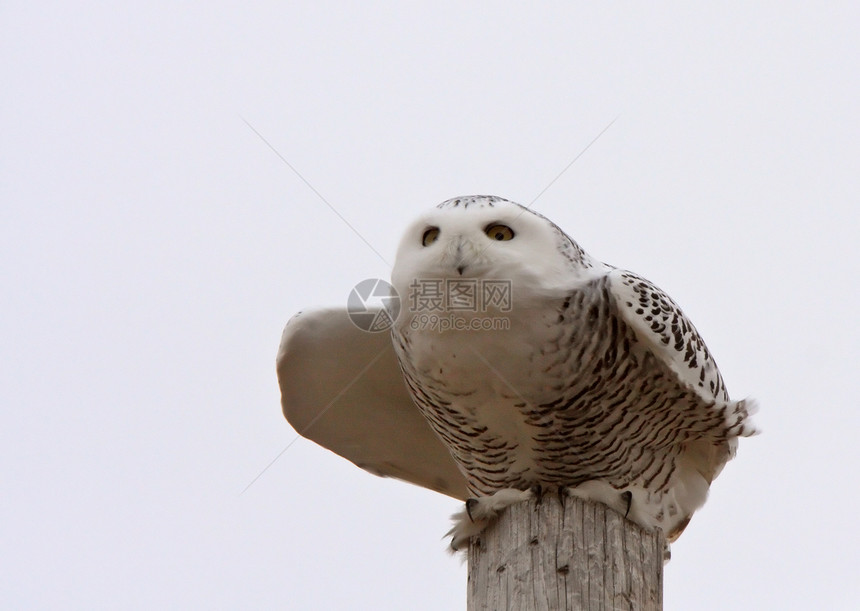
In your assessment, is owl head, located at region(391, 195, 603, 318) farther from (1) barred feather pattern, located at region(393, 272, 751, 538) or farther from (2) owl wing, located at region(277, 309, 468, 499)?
(2) owl wing, located at region(277, 309, 468, 499)

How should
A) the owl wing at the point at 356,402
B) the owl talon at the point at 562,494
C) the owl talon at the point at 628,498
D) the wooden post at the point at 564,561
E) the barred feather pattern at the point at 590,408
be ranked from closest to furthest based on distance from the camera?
1. the wooden post at the point at 564,561
2. the owl talon at the point at 562,494
3. the owl talon at the point at 628,498
4. the barred feather pattern at the point at 590,408
5. the owl wing at the point at 356,402

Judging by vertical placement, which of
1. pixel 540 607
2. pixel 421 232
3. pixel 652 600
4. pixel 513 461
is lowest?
pixel 540 607

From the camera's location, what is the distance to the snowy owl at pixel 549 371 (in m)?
3.62

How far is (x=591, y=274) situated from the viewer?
3842 millimetres

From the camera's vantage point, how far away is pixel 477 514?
3520 millimetres

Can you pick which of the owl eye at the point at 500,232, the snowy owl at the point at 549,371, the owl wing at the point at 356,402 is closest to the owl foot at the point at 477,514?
the snowy owl at the point at 549,371

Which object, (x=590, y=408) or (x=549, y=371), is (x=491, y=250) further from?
(x=590, y=408)

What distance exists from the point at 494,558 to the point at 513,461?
0.69 metres

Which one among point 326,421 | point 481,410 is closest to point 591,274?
point 481,410

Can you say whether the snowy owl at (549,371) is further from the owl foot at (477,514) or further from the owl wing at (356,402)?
the owl wing at (356,402)

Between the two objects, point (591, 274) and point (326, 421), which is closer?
point (591, 274)

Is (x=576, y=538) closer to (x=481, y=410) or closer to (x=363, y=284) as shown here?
(x=481, y=410)

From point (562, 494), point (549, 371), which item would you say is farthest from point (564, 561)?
point (549, 371)

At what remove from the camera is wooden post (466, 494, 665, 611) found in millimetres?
3137
